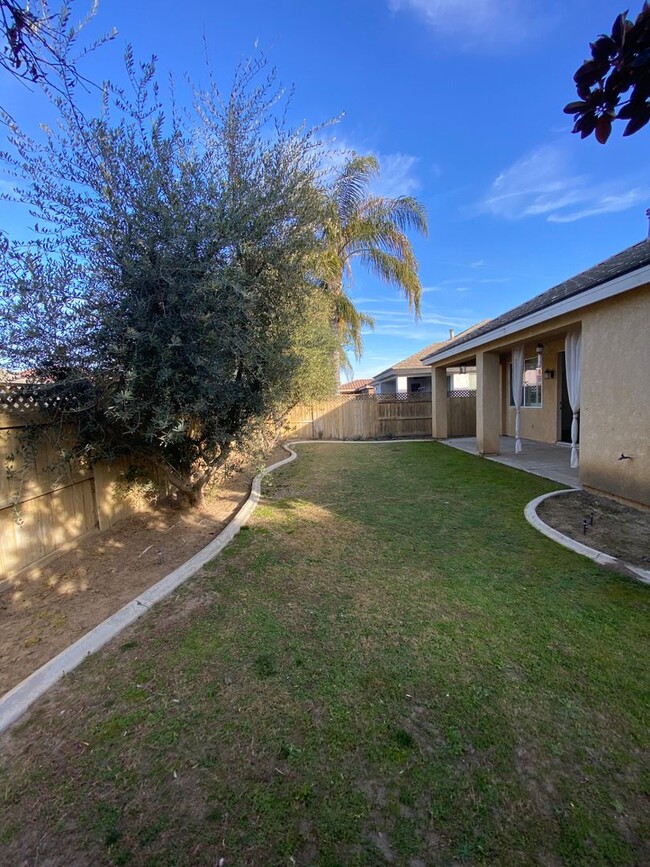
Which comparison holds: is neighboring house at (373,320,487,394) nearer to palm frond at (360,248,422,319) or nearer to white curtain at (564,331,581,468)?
palm frond at (360,248,422,319)

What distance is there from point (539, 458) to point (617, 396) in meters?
3.96

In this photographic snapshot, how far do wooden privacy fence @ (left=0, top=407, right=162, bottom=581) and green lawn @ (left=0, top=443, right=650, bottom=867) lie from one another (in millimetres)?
1643

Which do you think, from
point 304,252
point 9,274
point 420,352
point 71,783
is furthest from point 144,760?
point 420,352

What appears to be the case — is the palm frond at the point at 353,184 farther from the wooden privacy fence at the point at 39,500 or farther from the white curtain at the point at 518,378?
the wooden privacy fence at the point at 39,500

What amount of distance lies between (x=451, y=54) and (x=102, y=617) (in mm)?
11595

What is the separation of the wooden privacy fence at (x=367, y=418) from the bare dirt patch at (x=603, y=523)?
10.0 m

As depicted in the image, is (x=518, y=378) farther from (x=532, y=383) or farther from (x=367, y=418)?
(x=367, y=418)

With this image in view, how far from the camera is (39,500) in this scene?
3.94 metres

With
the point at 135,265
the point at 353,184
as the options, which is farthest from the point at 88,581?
the point at 353,184

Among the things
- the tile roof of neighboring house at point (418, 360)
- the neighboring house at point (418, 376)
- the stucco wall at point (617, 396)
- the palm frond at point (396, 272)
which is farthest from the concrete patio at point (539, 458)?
the neighboring house at point (418, 376)

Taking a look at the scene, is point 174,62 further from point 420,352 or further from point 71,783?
point 420,352

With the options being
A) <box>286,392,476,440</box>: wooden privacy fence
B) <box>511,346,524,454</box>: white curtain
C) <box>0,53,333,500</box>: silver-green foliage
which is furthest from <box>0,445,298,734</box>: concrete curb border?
<box>286,392,476,440</box>: wooden privacy fence

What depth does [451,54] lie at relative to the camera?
27.5ft

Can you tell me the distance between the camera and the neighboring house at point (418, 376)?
65.8 feet
